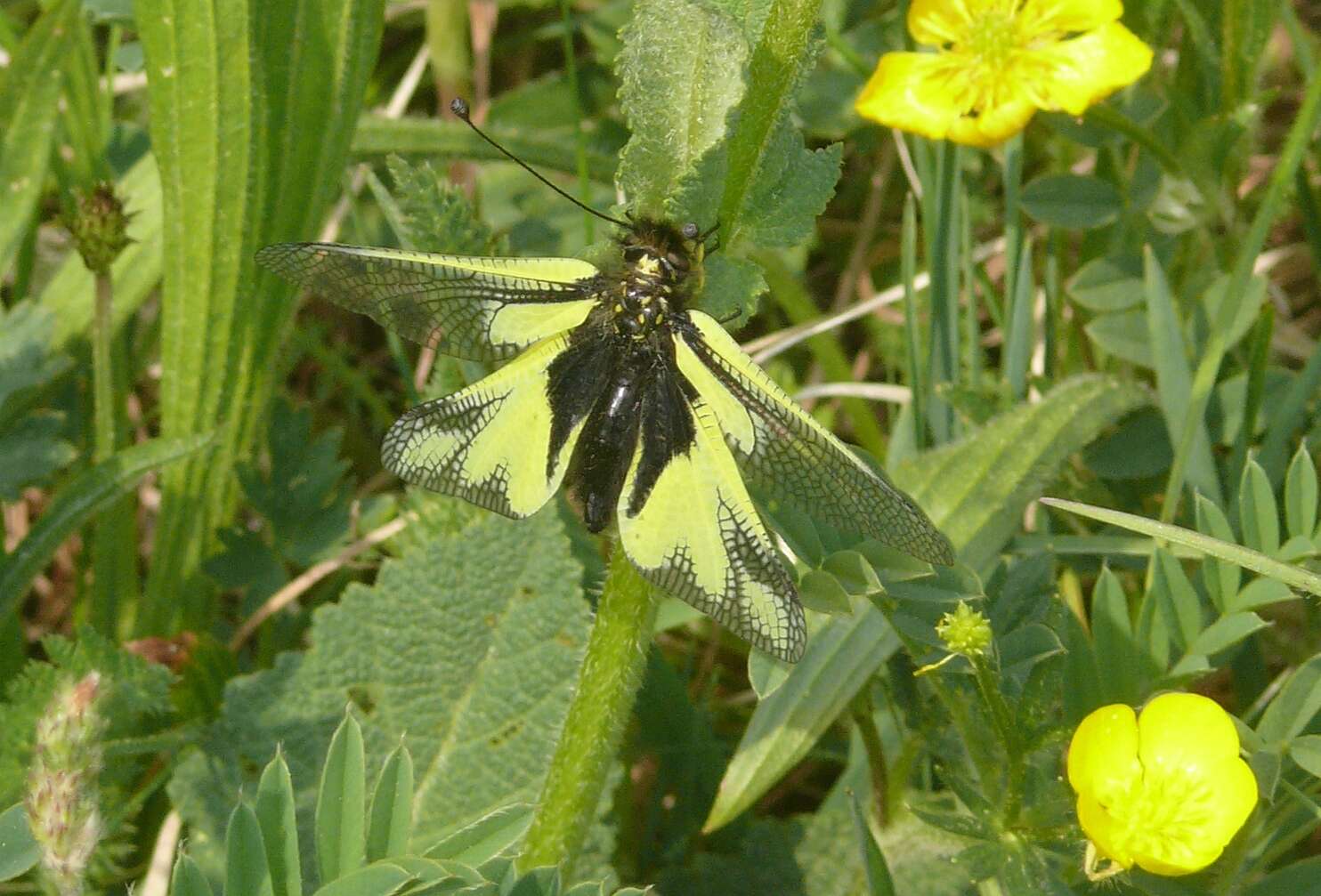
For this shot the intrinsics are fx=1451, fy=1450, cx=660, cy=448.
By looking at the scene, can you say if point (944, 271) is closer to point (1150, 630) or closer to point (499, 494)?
point (1150, 630)

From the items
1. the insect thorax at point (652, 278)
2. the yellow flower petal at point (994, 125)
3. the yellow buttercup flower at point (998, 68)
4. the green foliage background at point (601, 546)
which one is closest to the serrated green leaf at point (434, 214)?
the green foliage background at point (601, 546)

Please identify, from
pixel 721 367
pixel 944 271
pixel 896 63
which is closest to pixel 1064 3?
pixel 896 63

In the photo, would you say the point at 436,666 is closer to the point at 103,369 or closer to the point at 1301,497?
the point at 103,369

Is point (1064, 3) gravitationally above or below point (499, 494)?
above

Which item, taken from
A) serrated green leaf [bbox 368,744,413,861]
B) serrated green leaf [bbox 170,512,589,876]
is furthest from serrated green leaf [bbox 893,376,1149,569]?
serrated green leaf [bbox 368,744,413,861]

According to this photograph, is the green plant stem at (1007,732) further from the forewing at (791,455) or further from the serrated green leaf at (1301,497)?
the serrated green leaf at (1301,497)
